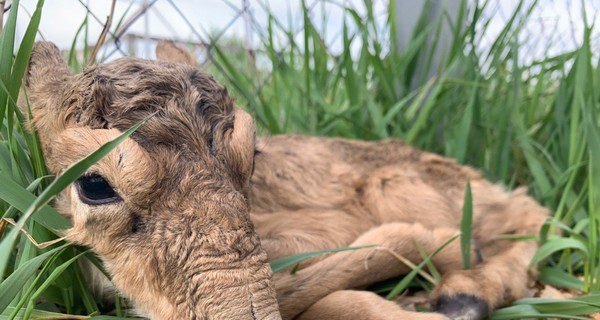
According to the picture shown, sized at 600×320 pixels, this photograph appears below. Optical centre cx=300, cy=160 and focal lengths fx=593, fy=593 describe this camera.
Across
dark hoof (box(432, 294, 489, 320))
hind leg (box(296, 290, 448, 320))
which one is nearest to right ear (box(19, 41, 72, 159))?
hind leg (box(296, 290, 448, 320))

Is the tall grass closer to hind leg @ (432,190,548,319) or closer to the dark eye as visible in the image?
hind leg @ (432,190,548,319)

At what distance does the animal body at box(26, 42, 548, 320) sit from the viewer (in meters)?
1.59

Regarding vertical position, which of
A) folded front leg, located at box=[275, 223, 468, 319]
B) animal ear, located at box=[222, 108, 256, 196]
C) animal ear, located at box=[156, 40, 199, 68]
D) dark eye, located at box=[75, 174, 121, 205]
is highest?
animal ear, located at box=[156, 40, 199, 68]

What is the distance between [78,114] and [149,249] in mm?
501

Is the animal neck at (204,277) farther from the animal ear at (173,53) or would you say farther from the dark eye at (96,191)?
the animal ear at (173,53)

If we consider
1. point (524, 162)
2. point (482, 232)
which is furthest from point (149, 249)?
point (524, 162)

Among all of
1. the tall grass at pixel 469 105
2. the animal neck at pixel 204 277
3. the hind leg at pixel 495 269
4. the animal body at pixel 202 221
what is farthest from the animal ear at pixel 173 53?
the hind leg at pixel 495 269

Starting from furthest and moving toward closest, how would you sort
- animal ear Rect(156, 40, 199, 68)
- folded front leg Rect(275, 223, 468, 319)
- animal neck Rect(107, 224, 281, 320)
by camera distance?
animal ear Rect(156, 40, 199, 68), folded front leg Rect(275, 223, 468, 319), animal neck Rect(107, 224, 281, 320)

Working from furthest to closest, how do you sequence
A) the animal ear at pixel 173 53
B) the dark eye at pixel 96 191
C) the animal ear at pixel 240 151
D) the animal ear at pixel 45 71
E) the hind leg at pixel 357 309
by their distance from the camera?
the animal ear at pixel 173 53
the hind leg at pixel 357 309
the animal ear at pixel 45 71
the animal ear at pixel 240 151
the dark eye at pixel 96 191

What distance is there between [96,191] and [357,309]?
102 cm

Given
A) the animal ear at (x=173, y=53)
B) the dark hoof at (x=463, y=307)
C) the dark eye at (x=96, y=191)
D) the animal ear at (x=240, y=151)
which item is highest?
the animal ear at (x=173, y=53)

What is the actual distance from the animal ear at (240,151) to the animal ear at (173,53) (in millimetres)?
719

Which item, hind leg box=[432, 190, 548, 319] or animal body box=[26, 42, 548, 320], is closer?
animal body box=[26, 42, 548, 320]

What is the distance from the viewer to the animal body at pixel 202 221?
159 cm
